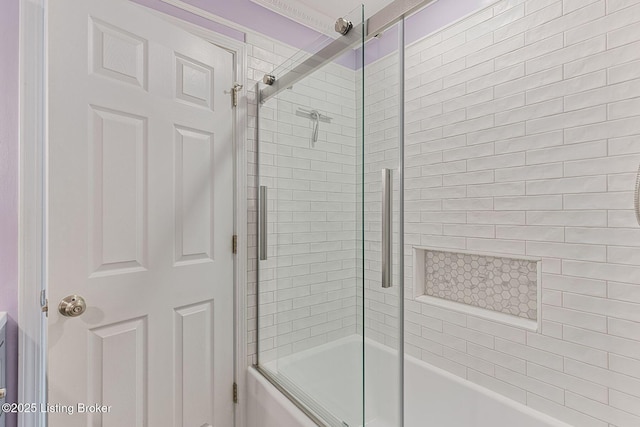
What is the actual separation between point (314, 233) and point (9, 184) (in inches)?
44.9

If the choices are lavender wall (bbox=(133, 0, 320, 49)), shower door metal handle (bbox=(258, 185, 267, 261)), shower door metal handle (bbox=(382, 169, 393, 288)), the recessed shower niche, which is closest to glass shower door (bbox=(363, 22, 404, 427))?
shower door metal handle (bbox=(382, 169, 393, 288))

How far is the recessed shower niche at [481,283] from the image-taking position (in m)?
1.45

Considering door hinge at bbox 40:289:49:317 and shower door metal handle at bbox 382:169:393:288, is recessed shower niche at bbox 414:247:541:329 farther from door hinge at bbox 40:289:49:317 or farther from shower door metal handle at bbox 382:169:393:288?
door hinge at bbox 40:289:49:317

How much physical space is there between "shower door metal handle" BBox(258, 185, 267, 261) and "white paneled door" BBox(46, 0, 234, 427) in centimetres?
16

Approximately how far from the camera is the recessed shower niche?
1451 millimetres

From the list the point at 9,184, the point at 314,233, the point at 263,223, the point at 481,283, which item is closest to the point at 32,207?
the point at 9,184

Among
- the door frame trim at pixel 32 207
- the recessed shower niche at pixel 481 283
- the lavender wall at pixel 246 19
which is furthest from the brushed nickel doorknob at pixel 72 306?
the recessed shower niche at pixel 481 283

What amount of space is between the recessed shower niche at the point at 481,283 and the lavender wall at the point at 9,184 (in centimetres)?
180

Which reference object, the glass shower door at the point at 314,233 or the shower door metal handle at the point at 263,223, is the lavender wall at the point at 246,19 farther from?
the shower door metal handle at the point at 263,223

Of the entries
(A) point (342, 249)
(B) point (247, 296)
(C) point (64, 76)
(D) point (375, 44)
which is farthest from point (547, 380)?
(C) point (64, 76)

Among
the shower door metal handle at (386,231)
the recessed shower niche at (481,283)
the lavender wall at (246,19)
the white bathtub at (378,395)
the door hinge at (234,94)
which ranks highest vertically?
the lavender wall at (246,19)

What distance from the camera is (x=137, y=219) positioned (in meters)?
1.22

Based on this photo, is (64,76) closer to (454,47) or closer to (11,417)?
(11,417)

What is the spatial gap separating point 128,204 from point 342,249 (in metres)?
0.87
